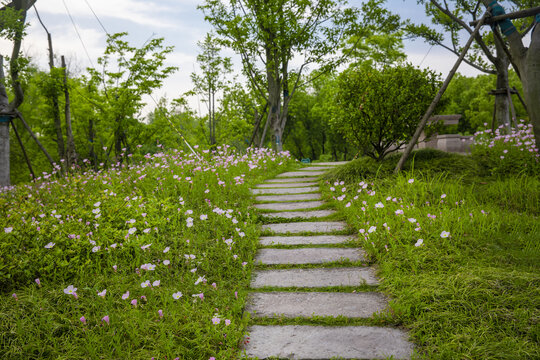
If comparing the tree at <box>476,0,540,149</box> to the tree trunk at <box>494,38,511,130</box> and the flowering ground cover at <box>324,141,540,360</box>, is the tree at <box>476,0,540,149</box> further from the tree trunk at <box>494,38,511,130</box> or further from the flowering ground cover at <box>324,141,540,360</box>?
the tree trunk at <box>494,38,511,130</box>

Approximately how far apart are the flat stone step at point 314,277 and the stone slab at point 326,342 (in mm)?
690

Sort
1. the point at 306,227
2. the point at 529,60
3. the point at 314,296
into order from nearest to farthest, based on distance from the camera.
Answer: the point at 314,296
the point at 306,227
the point at 529,60

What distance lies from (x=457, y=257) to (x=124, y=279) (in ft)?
11.3

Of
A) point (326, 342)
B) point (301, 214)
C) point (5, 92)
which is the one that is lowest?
point (326, 342)

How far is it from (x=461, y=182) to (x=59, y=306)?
19.6ft

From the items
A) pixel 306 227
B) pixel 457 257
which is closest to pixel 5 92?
pixel 306 227

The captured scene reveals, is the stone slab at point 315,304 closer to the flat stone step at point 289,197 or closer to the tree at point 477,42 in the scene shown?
the flat stone step at point 289,197

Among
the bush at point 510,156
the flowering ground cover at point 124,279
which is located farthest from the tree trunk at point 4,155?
the bush at point 510,156

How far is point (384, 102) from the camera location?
661 cm

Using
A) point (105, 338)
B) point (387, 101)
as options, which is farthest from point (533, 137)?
point (105, 338)

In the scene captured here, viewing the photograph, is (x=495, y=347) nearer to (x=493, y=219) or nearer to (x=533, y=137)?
(x=493, y=219)

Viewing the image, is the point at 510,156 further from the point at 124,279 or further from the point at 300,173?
the point at 124,279

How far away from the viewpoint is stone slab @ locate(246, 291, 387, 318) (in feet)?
9.96

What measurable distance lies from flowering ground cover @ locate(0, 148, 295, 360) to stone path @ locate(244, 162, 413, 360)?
0.21 meters
